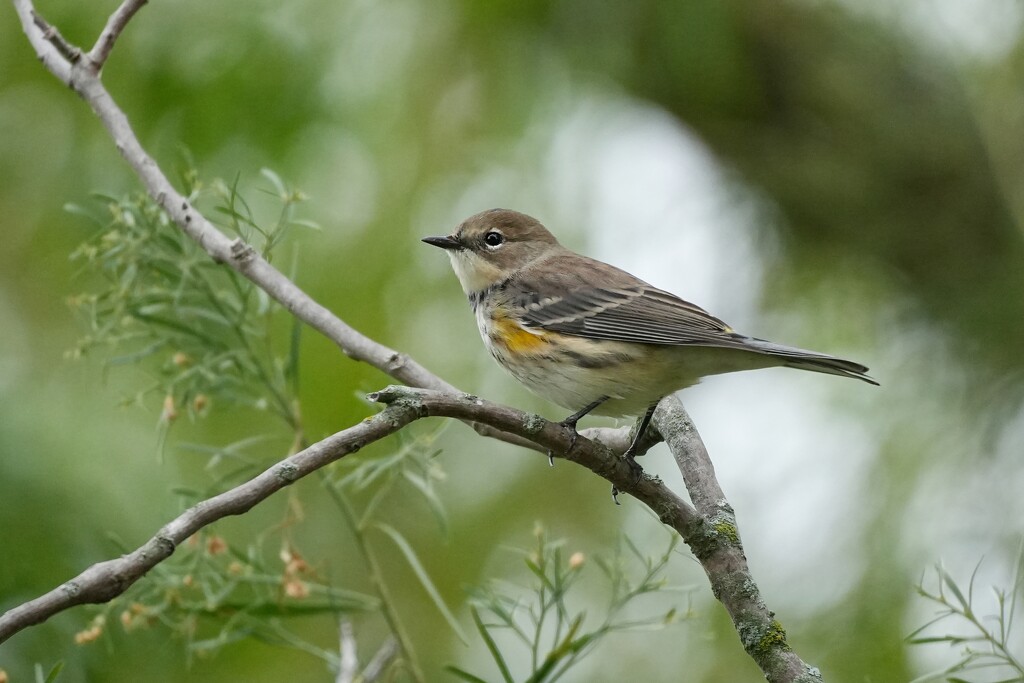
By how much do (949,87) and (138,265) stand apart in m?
3.50

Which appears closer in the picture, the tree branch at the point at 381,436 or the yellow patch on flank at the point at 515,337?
the tree branch at the point at 381,436

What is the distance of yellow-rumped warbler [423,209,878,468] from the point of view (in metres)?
3.12

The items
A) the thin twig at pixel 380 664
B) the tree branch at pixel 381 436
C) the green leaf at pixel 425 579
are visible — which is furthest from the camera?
the thin twig at pixel 380 664

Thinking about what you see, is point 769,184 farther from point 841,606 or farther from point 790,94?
point 841,606

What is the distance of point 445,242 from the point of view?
403cm

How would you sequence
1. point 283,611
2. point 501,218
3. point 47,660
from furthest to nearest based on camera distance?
point 501,218 → point 47,660 → point 283,611

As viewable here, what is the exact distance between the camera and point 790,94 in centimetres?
488

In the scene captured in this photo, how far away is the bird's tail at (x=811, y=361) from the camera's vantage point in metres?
2.65

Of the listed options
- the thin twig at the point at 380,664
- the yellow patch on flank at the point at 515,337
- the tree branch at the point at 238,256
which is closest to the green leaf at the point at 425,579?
the thin twig at the point at 380,664

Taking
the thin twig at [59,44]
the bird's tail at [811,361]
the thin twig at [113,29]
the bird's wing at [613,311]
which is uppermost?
the bird's wing at [613,311]

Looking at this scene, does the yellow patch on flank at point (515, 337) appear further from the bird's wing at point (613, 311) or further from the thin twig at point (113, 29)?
the thin twig at point (113, 29)

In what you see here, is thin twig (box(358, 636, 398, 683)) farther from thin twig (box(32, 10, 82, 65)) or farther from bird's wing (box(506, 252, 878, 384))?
thin twig (box(32, 10, 82, 65))

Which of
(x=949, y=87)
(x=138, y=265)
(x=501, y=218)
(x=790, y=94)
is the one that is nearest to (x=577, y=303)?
(x=501, y=218)

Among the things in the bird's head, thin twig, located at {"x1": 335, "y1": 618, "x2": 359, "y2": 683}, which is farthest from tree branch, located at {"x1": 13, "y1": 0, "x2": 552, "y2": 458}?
the bird's head
